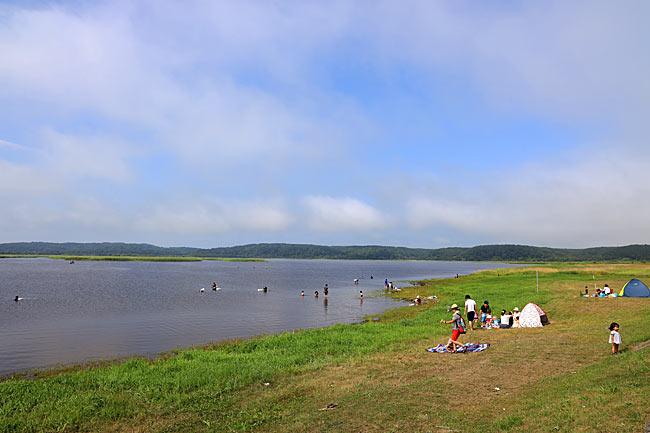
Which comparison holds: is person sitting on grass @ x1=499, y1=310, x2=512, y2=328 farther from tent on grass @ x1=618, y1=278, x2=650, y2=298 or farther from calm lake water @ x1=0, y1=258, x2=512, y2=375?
tent on grass @ x1=618, y1=278, x2=650, y2=298

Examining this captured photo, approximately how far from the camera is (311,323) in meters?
37.7

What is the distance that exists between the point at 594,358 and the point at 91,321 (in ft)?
133

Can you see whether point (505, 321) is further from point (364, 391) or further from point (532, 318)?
point (364, 391)

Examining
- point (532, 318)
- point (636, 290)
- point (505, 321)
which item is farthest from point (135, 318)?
point (636, 290)

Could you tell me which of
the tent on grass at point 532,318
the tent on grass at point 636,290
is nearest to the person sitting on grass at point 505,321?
the tent on grass at point 532,318

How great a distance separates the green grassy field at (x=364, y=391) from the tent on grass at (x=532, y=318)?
3.80m

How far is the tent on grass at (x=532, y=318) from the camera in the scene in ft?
87.5

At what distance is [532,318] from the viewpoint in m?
26.9

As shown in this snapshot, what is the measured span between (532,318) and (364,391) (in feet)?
59.8

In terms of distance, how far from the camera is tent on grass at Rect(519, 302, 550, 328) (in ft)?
87.5

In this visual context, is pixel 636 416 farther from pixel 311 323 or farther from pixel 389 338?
pixel 311 323

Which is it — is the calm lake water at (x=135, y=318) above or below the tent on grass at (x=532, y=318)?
below

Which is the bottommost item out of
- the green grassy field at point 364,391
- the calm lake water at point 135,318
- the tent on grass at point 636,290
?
the calm lake water at point 135,318

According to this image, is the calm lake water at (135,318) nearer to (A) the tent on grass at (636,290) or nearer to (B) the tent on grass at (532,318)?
(B) the tent on grass at (532,318)
